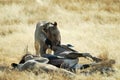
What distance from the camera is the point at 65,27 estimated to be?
1559 cm

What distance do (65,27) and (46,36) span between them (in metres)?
5.93

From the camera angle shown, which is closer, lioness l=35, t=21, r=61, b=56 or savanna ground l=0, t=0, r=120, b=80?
lioness l=35, t=21, r=61, b=56

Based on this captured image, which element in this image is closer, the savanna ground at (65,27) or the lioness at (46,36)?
the lioness at (46,36)

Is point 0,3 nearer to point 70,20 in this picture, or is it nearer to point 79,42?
point 70,20

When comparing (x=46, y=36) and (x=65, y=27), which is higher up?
(x=65, y=27)

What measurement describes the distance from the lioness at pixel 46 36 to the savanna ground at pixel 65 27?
754mm

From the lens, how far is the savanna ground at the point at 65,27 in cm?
968

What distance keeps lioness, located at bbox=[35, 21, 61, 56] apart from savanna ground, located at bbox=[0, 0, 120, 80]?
75 centimetres

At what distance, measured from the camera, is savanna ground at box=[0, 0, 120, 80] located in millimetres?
9680

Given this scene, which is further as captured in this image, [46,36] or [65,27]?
[65,27]

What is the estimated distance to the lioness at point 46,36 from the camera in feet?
31.1

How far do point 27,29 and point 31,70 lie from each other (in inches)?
275

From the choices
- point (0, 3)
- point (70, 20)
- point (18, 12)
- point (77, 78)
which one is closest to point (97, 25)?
point (70, 20)

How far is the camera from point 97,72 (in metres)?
7.71
